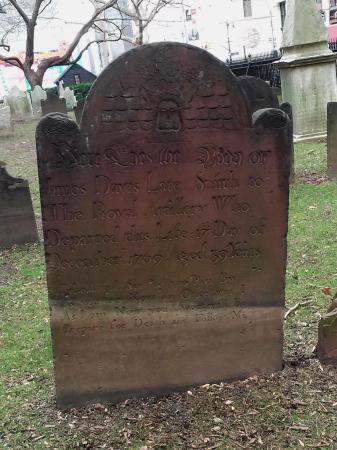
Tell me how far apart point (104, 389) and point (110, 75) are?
6.12 ft

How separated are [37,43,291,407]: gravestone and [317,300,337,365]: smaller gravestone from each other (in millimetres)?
260

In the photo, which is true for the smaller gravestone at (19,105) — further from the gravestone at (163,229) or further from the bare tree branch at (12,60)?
the gravestone at (163,229)

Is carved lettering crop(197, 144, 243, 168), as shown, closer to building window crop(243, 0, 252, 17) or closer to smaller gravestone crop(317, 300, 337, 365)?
smaller gravestone crop(317, 300, 337, 365)

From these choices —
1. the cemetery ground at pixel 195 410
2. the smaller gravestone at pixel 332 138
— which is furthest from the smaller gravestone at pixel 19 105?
the cemetery ground at pixel 195 410

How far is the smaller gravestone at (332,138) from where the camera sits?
8.27m

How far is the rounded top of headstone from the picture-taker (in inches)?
111

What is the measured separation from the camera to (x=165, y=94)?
114 inches

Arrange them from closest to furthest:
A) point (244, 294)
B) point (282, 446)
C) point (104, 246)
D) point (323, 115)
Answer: point (282, 446) → point (104, 246) → point (244, 294) → point (323, 115)

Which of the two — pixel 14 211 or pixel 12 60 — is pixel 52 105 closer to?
pixel 12 60

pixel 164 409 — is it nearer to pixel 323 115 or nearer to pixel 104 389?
pixel 104 389

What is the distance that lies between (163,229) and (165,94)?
0.77m

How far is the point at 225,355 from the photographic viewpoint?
3355mm

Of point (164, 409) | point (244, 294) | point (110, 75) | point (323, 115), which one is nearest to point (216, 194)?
point (244, 294)

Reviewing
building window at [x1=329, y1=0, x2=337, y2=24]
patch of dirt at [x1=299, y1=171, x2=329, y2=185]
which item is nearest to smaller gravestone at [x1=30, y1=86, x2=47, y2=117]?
patch of dirt at [x1=299, y1=171, x2=329, y2=185]
